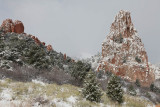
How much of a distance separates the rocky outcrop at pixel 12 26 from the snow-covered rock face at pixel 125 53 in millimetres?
37416

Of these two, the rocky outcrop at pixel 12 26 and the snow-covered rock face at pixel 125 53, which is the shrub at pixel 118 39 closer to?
the snow-covered rock face at pixel 125 53

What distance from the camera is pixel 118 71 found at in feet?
171

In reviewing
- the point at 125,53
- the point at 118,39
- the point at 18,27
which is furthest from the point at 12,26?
the point at 125,53

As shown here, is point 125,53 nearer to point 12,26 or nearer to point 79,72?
point 79,72

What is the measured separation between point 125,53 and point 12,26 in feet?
158

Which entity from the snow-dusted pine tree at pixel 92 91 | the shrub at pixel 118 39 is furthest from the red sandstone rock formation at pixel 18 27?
the snow-dusted pine tree at pixel 92 91

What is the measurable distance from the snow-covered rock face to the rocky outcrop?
3742 centimetres

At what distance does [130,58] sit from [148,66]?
8.81 meters

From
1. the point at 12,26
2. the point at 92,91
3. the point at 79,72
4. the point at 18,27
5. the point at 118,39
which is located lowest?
the point at 92,91

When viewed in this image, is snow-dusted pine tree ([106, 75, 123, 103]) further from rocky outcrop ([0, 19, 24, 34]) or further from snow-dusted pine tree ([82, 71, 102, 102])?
rocky outcrop ([0, 19, 24, 34])

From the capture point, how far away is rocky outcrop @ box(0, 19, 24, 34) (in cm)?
4750

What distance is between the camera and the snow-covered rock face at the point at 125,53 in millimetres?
51250

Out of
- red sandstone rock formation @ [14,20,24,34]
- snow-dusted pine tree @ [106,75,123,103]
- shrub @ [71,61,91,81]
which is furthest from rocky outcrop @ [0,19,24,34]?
snow-dusted pine tree @ [106,75,123,103]

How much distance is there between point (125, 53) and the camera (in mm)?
54156
